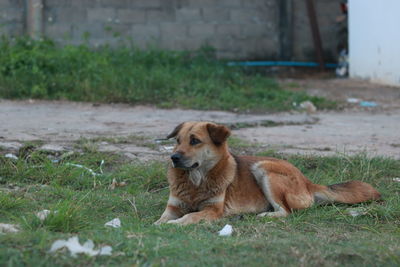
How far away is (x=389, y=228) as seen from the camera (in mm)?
5562

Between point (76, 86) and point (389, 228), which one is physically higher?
point (76, 86)

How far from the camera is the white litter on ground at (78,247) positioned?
4.29m

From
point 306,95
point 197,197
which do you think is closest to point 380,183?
point 197,197

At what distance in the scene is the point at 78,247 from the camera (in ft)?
14.2

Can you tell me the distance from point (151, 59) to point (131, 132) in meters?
4.52

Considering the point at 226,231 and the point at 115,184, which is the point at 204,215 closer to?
the point at 226,231

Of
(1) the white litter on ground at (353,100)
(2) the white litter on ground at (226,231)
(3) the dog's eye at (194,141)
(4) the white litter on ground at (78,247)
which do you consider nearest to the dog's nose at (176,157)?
(3) the dog's eye at (194,141)

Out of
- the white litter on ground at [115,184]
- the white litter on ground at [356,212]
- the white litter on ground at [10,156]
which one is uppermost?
the white litter on ground at [10,156]

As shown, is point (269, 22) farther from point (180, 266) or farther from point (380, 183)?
point (180, 266)

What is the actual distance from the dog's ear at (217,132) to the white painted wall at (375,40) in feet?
26.0

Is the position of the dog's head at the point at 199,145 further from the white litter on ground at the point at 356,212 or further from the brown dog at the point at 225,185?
the white litter on ground at the point at 356,212

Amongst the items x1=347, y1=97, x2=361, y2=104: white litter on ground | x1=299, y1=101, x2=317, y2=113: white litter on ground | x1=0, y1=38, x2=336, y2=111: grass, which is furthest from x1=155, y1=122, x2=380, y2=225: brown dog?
x1=347, y1=97, x2=361, y2=104: white litter on ground

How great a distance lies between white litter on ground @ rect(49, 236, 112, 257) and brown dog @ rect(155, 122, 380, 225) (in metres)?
1.31

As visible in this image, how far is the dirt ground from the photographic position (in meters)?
8.16
